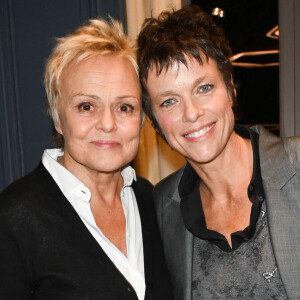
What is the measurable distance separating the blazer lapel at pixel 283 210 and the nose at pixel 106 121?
60cm

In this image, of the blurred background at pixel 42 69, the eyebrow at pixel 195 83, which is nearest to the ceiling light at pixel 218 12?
the blurred background at pixel 42 69

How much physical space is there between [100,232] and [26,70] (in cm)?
152

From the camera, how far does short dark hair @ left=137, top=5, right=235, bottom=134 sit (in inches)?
66.7

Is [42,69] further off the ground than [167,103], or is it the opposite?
[42,69]

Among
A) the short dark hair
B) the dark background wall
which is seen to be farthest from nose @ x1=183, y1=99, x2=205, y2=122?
the dark background wall

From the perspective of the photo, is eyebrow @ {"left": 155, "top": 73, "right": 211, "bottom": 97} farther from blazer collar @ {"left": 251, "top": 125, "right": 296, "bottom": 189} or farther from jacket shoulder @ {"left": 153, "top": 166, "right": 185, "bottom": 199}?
jacket shoulder @ {"left": 153, "top": 166, "right": 185, "bottom": 199}

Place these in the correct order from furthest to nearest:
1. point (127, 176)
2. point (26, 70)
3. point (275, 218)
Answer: point (26, 70)
point (127, 176)
point (275, 218)

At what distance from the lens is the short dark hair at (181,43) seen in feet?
5.56

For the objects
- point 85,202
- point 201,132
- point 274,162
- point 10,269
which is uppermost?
point 201,132

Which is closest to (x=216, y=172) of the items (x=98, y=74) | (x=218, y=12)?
(x=98, y=74)

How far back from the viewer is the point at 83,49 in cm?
163

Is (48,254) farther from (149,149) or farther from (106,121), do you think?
(149,149)

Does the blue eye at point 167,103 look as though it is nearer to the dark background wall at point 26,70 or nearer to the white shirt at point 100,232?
the white shirt at point 100,232

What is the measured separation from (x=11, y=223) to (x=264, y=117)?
2.92 metres
